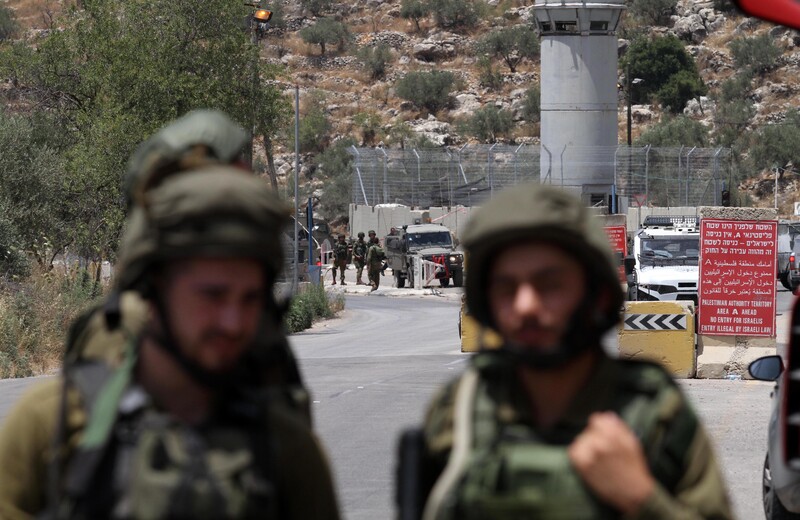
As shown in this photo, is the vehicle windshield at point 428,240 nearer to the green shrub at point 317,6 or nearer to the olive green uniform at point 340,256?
the olive green uniform at point 340,256

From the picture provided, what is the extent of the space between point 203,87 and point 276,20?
68.2 m

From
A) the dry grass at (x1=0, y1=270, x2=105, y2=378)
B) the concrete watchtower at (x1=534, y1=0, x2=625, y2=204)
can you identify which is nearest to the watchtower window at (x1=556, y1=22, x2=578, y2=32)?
the concrete watchtower at (x1=534, y1=0, x2=625, y2=204)

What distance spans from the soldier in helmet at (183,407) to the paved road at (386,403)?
4461mm

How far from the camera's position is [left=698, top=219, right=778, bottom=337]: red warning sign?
16.9 metres

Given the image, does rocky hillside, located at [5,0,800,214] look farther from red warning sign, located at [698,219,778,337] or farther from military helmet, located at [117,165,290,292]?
military helmet, located at [117,165,290,292]

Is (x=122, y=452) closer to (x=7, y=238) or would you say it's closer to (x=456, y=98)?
(x=7, y=238)

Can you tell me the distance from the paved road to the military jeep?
12928 mm

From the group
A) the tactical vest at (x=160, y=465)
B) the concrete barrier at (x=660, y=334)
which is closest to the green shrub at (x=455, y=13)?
the concrete barrier at (x=660, y=334)

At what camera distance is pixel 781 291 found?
35.6 metres

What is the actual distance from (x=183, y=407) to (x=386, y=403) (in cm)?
1154

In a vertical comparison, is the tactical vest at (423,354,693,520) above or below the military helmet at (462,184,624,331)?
below

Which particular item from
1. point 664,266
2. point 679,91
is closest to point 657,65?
point 679,91

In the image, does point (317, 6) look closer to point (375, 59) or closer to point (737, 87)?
point (375, 59)

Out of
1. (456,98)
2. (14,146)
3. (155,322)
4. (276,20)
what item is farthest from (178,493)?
(276,20)
